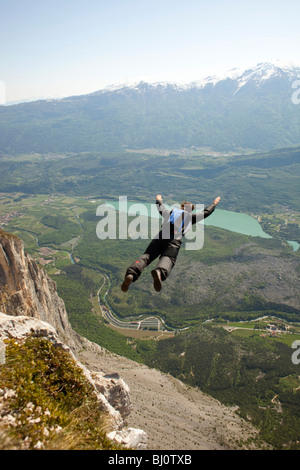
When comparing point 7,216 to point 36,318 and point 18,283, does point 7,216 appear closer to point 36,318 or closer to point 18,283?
point 18,283

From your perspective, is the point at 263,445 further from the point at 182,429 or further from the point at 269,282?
the point at 269,282

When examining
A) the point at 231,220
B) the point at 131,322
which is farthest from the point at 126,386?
the point at 231,220

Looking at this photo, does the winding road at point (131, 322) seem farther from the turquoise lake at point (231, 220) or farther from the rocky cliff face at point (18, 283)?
the turquoise lake at point (231, 220)

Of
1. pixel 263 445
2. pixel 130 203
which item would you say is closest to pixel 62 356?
pixel 263 445

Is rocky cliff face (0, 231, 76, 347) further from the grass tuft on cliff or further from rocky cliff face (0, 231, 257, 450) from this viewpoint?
the grass tuft on cliff
